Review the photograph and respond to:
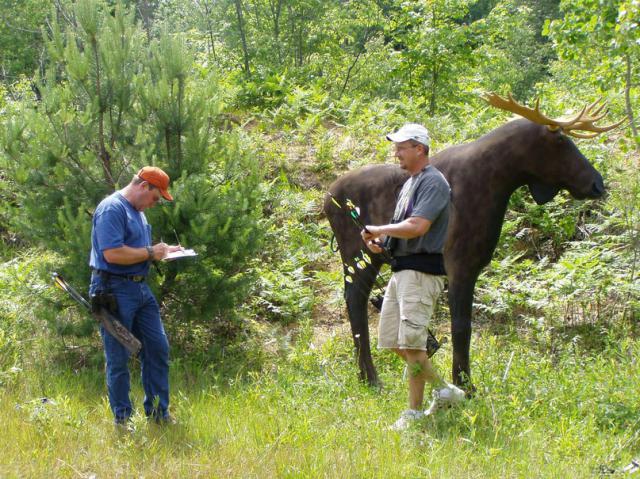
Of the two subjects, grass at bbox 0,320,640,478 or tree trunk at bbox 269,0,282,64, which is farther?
tree trunk at bbox 269,0,282,64

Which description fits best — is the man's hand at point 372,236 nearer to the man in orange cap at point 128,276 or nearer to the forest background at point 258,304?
the forest background at point 258,304

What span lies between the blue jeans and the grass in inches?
9.5

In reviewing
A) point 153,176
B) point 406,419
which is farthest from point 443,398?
point 153,176

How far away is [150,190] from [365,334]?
259 cm

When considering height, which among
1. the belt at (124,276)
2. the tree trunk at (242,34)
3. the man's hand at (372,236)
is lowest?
the belt at (124,276)

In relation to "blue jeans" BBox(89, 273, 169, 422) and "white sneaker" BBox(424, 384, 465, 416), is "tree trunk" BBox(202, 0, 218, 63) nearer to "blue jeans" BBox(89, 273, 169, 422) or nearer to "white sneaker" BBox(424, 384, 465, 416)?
"blue jeans" BBox(89, 273, 169, 422)

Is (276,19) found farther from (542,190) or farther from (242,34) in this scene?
(542,190)

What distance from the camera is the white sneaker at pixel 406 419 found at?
5.49 metres

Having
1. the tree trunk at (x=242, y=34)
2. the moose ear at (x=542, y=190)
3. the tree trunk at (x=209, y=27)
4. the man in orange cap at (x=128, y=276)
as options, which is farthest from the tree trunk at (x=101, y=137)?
the tree trunk at (x=209, y=27)

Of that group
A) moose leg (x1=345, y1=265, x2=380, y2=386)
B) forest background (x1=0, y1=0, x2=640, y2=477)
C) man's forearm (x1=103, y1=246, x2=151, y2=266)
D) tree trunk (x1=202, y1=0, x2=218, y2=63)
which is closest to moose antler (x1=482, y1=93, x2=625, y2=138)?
forest background (x1=0, y1=0, x2=640, y2=477)

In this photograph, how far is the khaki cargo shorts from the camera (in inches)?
218

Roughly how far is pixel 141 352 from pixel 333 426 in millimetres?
1740

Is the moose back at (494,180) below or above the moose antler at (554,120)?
below

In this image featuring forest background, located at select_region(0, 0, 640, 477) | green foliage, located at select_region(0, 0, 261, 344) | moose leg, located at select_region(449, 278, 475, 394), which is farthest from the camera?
green foliage, located at select_region(0, 0, 261, 344)
